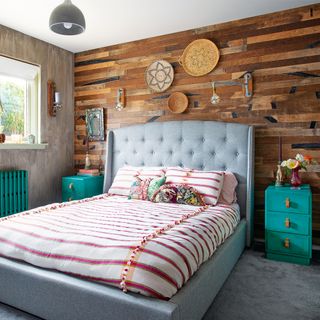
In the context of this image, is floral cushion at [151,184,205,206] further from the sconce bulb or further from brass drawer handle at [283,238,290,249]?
the sconce bulb

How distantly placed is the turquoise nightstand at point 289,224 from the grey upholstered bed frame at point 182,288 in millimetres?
287

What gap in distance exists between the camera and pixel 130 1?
287cm

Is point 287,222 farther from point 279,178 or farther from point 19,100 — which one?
point 19,100

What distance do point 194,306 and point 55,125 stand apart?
322 cm

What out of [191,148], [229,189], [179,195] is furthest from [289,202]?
[191,148]

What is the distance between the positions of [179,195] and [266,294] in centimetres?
112

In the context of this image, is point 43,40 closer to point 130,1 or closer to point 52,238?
point 130,1

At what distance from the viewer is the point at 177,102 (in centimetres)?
363

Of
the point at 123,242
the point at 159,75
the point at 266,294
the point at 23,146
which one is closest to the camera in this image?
the point at 123,242

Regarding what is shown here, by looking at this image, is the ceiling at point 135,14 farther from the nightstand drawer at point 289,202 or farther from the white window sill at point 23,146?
the nightstand drawer at point 289,202

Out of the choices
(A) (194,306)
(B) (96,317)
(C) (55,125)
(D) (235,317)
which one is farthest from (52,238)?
(C) (55,125)

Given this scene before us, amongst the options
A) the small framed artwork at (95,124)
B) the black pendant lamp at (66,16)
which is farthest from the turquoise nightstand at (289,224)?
the small framed artwork at (95,124)

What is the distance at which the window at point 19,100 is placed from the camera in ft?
11.8

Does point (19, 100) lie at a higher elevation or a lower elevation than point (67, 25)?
lower
